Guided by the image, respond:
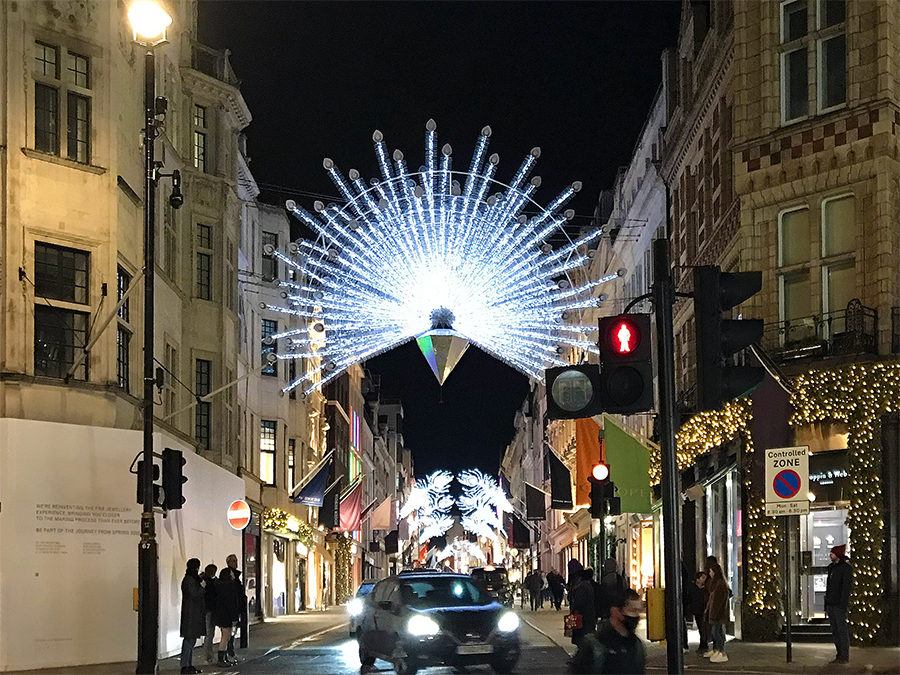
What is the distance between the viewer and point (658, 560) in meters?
45.9

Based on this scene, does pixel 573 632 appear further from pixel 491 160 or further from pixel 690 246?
pixel 690 246

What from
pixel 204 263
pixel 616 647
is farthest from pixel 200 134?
pixel 616 647

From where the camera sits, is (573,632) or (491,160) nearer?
(573,632)

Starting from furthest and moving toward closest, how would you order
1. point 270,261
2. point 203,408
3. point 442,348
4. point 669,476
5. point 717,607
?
point 270,261 < point 203,408 < point 442,348 < point 717,607 < point 669,476

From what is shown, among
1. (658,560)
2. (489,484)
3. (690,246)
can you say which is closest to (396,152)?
(690,246)

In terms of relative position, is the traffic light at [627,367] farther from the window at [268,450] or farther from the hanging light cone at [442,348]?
the window at [268,450]

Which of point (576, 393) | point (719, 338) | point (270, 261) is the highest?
point (270, 261)

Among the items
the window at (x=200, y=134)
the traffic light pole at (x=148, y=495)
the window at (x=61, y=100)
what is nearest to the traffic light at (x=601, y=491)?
the traffic light pole at (x=148, y=495)

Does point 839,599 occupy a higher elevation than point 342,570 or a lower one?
higher

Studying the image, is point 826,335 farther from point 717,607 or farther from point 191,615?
point 191,615

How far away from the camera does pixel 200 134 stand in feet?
119

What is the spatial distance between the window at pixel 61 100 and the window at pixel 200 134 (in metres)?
10.7

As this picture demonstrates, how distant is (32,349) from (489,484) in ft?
268

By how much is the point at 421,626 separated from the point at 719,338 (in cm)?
1247
